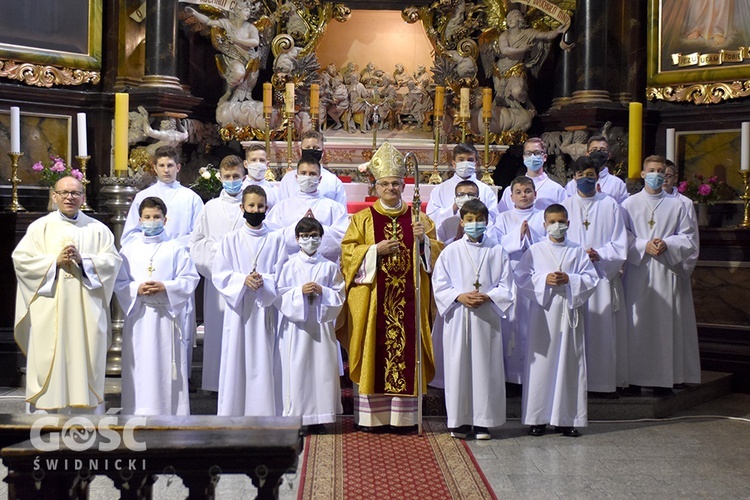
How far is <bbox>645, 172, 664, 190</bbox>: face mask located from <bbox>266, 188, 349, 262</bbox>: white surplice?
2517mm

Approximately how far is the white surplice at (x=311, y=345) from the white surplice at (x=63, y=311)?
1239 mm

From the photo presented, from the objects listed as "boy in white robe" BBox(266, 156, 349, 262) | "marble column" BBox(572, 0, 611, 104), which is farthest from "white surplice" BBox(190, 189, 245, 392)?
"marble column" BBox(572, 0, 611, 104)

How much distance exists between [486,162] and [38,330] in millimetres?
4976

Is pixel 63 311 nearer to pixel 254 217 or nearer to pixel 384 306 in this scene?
pixel 254 217

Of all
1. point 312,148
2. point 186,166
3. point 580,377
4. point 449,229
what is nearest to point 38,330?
point 312,148

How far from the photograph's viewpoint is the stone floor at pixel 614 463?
5.98 metres

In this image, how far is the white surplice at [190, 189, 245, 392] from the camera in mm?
7797

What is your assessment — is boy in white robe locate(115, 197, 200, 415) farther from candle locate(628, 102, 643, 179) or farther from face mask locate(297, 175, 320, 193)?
candle locate(628, 102, 643, 179)

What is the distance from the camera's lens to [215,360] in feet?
25.8

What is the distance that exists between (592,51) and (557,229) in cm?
441

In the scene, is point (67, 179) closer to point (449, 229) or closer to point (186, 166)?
point (449, 229)

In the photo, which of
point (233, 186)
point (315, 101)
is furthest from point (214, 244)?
point (315, 101)

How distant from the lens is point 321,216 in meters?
8.17

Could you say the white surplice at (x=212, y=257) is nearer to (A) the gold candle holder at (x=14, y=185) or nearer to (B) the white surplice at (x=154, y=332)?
(B) the white surplice at (x=154, y=332)
